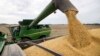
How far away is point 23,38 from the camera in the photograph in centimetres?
1316

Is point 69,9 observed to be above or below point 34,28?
above

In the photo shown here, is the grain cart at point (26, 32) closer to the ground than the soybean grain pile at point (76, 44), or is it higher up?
closer to the ground

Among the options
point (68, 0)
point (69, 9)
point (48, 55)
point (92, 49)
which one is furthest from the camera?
point (68, 0)

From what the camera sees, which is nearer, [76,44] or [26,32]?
[76,44]

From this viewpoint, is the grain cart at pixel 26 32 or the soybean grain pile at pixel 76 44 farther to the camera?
the grain cart at pixel 26 32

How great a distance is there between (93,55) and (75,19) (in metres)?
1.19

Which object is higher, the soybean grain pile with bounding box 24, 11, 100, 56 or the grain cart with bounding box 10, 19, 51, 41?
the soybean grain pile with bounding box 24, 11, 100, 56

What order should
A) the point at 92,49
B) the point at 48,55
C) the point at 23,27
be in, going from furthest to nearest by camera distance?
the point at 23,27 < the point at 92,49 < the point at 48,55

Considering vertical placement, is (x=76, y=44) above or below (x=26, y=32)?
above

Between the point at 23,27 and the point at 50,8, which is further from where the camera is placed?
the point at 23,27

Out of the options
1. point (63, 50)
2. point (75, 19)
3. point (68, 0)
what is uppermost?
point (68, 0)

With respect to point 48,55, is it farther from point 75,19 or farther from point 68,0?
point 68,0

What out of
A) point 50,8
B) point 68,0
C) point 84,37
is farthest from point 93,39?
point 50,8

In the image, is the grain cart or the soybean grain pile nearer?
the soybean grain pile
